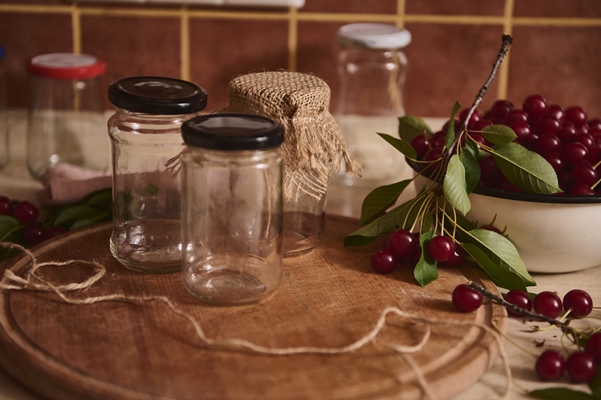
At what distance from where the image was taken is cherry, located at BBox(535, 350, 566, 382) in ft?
2.69

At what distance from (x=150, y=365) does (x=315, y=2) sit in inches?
39.8

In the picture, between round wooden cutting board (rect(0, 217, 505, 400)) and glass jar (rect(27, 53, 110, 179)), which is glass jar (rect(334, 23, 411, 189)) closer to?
glass jar (rect(27, 53, 110, 179))

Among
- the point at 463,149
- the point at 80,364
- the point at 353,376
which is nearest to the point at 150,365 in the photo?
the point at 80,364

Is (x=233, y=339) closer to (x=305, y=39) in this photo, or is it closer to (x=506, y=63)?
(x=305, y=39)

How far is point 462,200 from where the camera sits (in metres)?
0.97

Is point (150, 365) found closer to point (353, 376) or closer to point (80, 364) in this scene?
point (80, 364)

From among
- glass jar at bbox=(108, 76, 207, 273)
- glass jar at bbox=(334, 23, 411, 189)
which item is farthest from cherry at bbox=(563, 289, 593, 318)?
glass jar at bbox=(334, 23, 411, 189)

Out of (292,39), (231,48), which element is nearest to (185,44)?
(231,48)

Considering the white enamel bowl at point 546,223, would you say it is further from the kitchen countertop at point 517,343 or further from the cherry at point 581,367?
the cherry at point 581,367

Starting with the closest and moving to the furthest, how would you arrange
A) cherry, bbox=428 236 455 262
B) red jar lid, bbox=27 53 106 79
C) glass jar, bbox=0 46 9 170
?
1. cherry, bbox=428 236 455 262
2. red jar lid, bbox=27 53 106 79
3. glass jar, bbox=0 46 9 170

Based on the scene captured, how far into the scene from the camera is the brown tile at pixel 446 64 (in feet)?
5.40

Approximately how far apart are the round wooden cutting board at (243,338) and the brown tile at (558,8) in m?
0.80

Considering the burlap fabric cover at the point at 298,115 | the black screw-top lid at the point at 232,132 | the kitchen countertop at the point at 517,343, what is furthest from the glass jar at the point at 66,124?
the black screw-top lid at the point at 232,132

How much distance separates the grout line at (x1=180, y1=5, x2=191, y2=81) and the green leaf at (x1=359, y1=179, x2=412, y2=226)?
0.69 m
